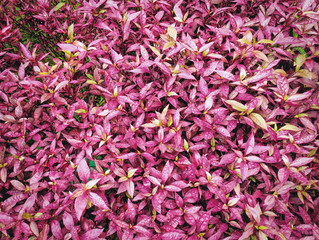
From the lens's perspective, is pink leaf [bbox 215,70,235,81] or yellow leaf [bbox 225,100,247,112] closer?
yellow leaf [bbox 225,100,247,112]

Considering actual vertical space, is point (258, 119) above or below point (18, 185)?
above

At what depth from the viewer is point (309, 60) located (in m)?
1.43

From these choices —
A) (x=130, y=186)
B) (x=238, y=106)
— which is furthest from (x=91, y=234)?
(x=238, y=106)

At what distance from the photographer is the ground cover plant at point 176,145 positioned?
1231 mm

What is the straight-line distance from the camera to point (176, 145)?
50.9 inches

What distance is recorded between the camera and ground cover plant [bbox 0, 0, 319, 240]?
1.23m

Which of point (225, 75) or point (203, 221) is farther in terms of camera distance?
point (225, 75)

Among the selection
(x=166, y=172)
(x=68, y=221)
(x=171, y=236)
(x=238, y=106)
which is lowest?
(x=171, y=236)

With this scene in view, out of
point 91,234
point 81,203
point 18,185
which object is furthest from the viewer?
point 18,185

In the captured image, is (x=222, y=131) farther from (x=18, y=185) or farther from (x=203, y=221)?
(x=18, y=185)

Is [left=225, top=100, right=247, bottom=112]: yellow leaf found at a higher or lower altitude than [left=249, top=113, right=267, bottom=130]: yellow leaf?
higher

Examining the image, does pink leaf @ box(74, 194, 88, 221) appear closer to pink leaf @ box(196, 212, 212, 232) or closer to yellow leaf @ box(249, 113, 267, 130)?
pink leaf @ box(196, 212, 212, 232)

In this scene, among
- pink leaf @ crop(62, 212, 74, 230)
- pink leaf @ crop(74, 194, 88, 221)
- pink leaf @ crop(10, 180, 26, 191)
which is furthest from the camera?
pink leaf @ crop(10, 180, 26, 191)

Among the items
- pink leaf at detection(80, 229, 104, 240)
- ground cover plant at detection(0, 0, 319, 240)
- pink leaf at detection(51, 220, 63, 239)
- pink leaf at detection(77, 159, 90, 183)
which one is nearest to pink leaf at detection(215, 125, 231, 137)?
ground cover plant at detection(0, 0, 319, 240)
